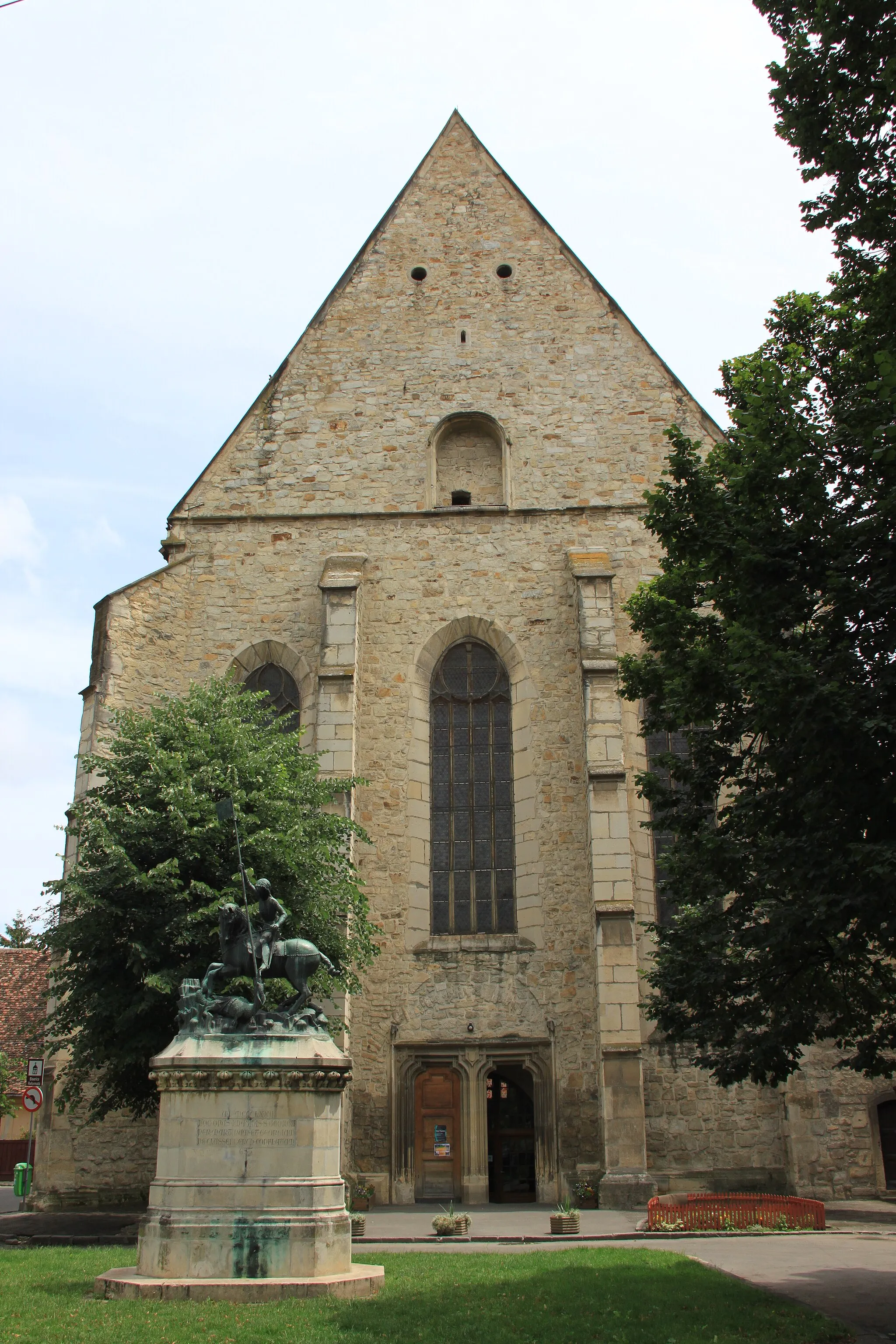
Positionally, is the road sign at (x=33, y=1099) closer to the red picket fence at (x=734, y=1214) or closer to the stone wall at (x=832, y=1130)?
the red picket fence at (x=734, y=1214)

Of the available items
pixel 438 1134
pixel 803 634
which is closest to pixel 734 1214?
pixel 438 1134

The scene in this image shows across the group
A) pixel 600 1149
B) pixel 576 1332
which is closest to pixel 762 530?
Result: pixel 576 1332

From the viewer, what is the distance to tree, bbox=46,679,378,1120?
45.6 ft

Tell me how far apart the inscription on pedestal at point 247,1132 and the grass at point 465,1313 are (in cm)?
119

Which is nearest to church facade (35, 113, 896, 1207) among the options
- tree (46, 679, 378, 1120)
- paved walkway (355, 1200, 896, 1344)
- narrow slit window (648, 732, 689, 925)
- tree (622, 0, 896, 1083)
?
narrow slit window (648, 732, 689, 925)

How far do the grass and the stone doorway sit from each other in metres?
8.53

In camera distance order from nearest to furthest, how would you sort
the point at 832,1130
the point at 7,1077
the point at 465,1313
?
the point at 465,1313 < the point at 832,1130 < the point at 7,1077

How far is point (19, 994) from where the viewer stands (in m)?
31.4

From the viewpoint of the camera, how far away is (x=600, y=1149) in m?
16.6

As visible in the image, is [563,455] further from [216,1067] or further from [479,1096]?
[216,1067]

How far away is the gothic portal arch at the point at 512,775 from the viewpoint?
18.0 metres

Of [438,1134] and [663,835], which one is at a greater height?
[663,835]

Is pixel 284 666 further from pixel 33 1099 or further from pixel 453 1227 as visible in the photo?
pixel 453 1227

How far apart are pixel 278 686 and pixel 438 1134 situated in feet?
24.8
